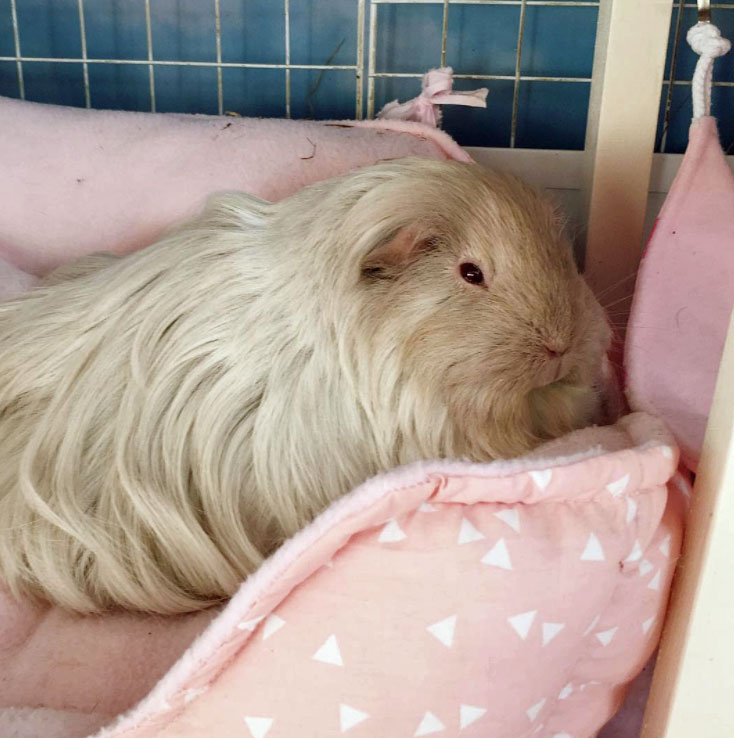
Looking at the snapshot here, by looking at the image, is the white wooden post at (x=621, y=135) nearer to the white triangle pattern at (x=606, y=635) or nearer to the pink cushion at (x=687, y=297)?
the pink cushion at (x=687, y=297)

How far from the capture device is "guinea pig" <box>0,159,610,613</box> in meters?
0.85

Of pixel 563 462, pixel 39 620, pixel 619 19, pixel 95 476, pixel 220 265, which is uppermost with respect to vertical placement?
pixel 619 19

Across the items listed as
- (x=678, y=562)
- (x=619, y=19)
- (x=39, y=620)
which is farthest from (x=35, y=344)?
(x=619, y=19)

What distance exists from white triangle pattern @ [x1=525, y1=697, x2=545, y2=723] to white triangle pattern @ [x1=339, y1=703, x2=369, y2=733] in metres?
0.16

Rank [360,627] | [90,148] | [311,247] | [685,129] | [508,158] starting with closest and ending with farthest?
[360,627] → [311,247] → [90,148] → [508,158] → [685,129]

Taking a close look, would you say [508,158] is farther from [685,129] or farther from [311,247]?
[311,247]

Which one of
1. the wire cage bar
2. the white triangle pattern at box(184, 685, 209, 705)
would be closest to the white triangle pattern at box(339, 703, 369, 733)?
the white triangle pattern at box(184, 685, 209, 705)

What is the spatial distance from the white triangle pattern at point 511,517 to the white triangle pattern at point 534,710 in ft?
0.53

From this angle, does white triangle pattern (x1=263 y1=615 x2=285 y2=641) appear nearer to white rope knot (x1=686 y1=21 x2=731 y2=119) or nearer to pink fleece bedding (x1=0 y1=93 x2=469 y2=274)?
pink fleece bedding (x1=0 y1=93 x2=469 y2=274)

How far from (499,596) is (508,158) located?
1003mm

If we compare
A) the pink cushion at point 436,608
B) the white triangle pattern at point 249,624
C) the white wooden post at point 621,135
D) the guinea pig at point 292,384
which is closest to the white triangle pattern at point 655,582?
the pink cushion at point 436,608

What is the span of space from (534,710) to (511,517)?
175 millimetres

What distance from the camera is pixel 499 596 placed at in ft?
2.20

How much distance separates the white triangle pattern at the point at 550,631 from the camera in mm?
685
